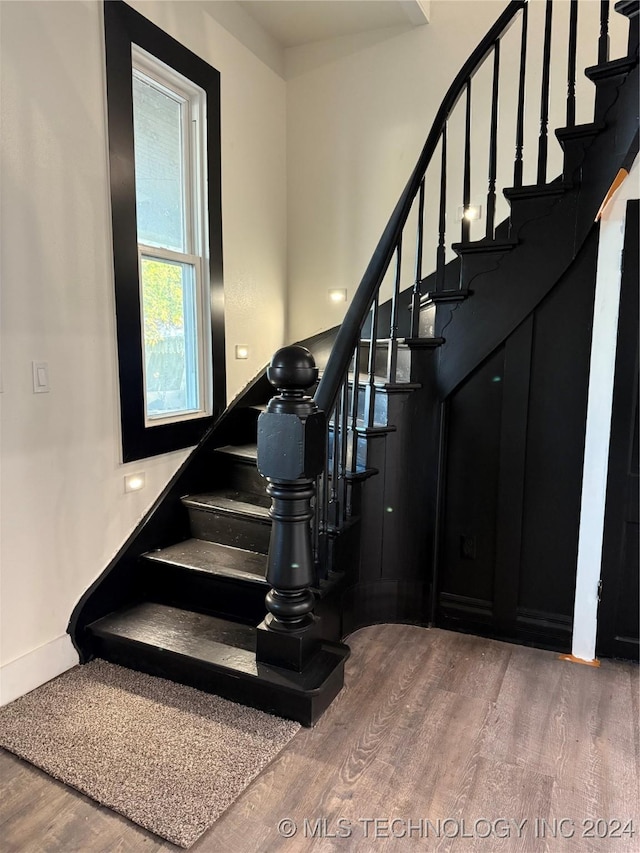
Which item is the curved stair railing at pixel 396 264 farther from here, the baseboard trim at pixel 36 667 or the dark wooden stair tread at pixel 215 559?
the baseboard trim at pixel 36 667

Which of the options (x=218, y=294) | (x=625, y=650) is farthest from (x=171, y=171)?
(x=625, y=650)

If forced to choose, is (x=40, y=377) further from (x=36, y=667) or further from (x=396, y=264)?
(x=396, y=264)

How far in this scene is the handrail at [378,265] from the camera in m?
2.00

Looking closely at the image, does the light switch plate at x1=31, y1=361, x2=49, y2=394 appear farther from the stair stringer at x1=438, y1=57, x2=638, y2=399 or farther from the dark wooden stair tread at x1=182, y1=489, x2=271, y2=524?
the stair stringer at x1=438, y1=57, x2=638, y2=399

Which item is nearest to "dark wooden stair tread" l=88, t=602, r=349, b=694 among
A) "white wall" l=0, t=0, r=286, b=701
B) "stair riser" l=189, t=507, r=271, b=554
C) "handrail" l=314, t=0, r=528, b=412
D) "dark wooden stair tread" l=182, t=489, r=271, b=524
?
"white wall" l=0, t=0, r=286, b=701

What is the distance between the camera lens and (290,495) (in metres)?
1.86

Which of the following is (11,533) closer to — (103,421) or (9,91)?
(103,421)

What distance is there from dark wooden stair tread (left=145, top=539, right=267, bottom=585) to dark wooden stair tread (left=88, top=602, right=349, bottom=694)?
21 cm

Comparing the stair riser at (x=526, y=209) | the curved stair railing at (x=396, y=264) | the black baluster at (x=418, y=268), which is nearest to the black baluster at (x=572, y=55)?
the curved stair railing at (x=396, y=264)

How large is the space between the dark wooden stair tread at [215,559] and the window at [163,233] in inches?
19.4

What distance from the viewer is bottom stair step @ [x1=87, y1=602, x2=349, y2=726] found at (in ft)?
6.25

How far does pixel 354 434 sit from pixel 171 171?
5.47ft

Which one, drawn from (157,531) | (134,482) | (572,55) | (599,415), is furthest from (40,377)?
(572,55)

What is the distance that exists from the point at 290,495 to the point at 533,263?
142 cm
